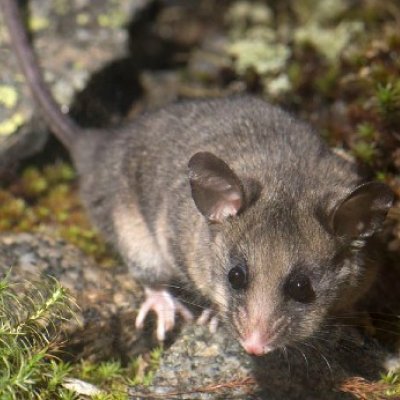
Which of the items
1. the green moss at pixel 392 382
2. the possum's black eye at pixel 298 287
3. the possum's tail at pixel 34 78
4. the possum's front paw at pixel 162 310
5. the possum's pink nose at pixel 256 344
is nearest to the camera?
the possum's pink nose at pixel 256 344

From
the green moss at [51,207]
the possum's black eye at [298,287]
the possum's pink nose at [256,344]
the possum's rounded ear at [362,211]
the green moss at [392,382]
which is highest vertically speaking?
the possum's rounded ear at [362,211]

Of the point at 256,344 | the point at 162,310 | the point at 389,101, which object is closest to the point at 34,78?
the point at 162,310

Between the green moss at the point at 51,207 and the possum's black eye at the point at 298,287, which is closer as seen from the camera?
the possum's black eye at the point at 298,287

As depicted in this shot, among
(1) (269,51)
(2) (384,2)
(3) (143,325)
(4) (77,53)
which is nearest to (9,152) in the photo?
(4) (77,53)

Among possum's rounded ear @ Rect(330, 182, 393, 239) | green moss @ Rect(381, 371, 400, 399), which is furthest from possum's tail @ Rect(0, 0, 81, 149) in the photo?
green moss @ Rect(381, 371, 400, 399)

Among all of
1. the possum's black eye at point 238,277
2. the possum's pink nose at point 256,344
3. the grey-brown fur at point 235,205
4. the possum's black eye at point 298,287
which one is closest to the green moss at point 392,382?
the grey-brown fur at point 235,205

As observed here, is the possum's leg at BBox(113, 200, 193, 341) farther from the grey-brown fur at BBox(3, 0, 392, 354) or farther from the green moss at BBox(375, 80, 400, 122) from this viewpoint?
the green moss at BBox(375, 80, 400, 122)

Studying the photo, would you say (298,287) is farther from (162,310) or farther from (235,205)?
(162,310)

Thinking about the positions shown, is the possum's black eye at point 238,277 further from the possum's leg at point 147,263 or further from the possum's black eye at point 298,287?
the possum's leg at point 147,263

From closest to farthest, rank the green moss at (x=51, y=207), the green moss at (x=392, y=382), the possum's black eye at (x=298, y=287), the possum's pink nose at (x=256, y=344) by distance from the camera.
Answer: the possum's pink nose at (x=256, y=344) → the possum's black eye at (x=298, y=287) → the green moss at (x=392, y=382) → the green moss at (x=51, y=207)
